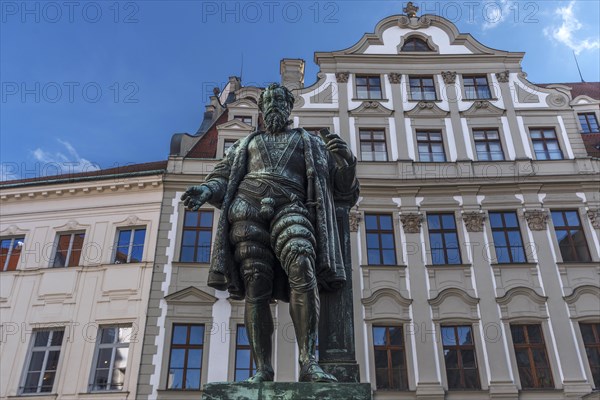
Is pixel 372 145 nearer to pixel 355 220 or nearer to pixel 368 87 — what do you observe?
pixel 368 87

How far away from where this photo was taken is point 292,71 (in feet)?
69.3

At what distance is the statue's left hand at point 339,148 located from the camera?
171 inches

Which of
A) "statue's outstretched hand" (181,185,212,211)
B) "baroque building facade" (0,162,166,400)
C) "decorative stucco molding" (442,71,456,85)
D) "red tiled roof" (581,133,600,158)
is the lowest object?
"statue's outstretched hand" (181,185,212,211)

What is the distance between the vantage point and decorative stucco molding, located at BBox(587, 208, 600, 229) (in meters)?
16.2

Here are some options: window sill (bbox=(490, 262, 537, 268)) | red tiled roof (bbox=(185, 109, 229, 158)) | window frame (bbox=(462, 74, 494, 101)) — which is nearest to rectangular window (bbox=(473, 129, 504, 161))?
window frame (bbox=(462, 74, 494, 101))

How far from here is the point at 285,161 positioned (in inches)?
166

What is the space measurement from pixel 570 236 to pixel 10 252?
56.8 ft

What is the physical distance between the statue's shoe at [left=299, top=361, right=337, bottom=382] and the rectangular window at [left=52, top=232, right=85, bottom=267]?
47.5 feet

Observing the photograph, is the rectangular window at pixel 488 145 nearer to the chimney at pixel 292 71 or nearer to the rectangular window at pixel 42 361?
the chimney at pixel 292 71

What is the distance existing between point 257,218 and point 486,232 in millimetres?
13671

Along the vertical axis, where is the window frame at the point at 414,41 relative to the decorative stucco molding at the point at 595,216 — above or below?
above

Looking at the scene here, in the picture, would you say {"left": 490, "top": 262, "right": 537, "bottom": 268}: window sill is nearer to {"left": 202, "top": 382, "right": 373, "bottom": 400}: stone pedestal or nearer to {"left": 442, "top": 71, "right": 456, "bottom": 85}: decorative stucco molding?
{"left": 442, "top": 71, "right": 456, "bottom": 85}: decorative stucco molding

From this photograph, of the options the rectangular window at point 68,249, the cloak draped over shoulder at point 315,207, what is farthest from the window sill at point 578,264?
A: the rectangular window at point 68,249

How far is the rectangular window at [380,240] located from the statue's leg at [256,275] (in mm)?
12386
